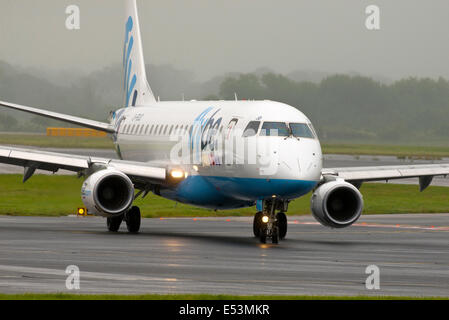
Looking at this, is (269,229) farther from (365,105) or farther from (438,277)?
(365,105)

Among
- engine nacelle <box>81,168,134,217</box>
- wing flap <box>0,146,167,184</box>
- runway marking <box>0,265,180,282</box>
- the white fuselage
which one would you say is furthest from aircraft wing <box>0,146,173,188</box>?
runway marking <box>0,265,180,282</box>

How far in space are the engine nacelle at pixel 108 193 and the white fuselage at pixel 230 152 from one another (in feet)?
7.44

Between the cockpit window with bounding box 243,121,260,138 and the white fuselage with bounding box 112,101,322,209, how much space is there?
6 centimetres

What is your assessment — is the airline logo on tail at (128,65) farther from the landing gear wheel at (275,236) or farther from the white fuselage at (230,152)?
the landing gear wheel at (275,236)

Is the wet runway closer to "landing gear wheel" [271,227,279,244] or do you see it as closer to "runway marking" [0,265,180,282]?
"runway marking" [0,265,180,282]

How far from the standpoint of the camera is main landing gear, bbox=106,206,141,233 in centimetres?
3388

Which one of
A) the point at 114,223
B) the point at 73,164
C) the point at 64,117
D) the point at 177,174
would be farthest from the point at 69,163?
the point at 64,117

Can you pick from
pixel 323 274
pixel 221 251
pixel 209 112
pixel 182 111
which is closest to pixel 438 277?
pixel 323 274

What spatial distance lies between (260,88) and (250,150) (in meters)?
68.0

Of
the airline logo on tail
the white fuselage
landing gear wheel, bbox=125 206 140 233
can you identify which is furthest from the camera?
the airline logo on tail

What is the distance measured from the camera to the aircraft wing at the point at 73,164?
105 ft

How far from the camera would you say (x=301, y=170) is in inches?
1091

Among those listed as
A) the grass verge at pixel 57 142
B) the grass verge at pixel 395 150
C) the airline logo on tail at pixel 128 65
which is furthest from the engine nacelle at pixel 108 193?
the grass verge at pixel 395 150

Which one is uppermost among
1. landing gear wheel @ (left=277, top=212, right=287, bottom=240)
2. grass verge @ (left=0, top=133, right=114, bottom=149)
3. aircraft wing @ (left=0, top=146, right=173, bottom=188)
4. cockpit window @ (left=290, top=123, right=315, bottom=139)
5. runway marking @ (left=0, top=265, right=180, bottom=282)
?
grass verge @ (left=0, top=133, right=114, bottom=149)
